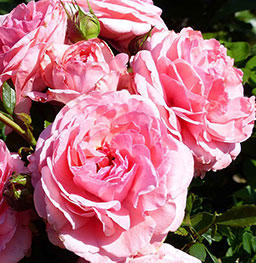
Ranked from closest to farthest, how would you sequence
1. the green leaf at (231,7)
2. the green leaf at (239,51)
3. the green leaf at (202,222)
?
the green leaf at (202,222)
the green leaf at (239,51)
the green leaf at (231,7)

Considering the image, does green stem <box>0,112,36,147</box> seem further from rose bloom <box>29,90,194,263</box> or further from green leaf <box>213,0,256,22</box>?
green leaf <box>213,0,256,22</box>

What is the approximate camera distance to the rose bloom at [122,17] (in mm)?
772

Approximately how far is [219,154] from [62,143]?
251 mm

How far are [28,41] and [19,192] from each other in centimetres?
23

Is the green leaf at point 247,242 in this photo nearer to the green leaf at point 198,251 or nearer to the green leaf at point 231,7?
the green leaf at point 198,251

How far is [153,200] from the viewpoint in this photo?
601 mm

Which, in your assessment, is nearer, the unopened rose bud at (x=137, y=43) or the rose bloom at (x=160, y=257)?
the rose bloom at (x=160, y=257)

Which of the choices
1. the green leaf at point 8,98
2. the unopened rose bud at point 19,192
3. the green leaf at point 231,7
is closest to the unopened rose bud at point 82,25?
the green leaf at point 8,98

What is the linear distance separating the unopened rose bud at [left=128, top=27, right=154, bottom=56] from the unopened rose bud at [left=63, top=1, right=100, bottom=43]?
0.23 ft

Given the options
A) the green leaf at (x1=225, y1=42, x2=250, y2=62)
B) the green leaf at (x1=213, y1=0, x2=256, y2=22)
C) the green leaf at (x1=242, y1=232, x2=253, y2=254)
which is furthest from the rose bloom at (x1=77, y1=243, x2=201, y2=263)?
the green leaf at (x1=213, y1=0, x2=256, y2=22)

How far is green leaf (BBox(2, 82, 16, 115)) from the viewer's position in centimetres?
72

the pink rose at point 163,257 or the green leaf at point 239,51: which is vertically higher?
the green leaf at point 239,51

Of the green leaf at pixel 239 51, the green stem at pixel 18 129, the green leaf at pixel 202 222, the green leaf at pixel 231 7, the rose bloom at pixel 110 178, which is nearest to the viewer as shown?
the rose bloom at pixel 110 178

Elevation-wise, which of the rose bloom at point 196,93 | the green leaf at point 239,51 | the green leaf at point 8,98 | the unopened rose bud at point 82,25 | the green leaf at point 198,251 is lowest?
the green leaf at point 198,251
